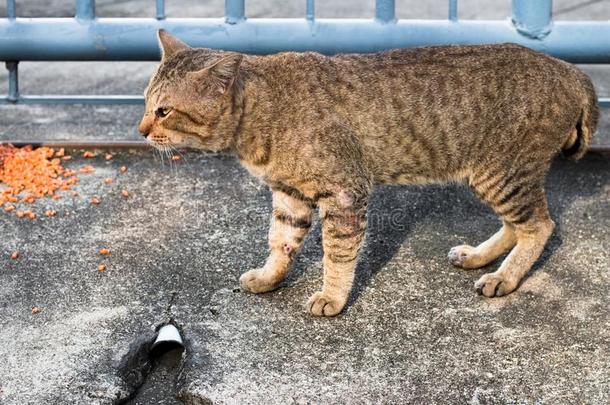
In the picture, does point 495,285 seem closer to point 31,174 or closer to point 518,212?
point 518,212

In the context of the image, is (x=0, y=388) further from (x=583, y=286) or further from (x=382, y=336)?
(x=583, y=286)

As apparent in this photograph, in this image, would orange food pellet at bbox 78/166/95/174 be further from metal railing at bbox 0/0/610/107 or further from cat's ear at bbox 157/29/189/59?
cat's ear at bbox 157/29/189/59

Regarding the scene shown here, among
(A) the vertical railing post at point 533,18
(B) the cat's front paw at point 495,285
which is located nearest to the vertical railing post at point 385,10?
(A) the vertical railing post at point 533,18

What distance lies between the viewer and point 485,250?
14.2 ft

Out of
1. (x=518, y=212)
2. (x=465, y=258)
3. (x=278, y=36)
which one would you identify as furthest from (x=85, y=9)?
(x=518, y=212)

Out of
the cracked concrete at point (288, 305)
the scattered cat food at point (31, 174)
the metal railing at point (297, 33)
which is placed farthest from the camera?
the metal railing at point (297, 33)

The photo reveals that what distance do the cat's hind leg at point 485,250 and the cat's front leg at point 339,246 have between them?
1.99ft

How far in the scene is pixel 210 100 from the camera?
12.3 ft

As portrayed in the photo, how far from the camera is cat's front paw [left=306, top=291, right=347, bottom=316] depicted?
3918 mm

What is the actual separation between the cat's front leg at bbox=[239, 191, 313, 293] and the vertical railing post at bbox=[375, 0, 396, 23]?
1.46 metres

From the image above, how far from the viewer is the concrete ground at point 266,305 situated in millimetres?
3506

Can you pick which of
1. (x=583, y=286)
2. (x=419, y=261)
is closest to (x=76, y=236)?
(x=419, y=261)

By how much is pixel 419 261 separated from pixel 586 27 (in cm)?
172

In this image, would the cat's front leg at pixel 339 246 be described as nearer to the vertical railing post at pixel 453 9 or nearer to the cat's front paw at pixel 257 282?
the cat's front paw at pixel 257 282
